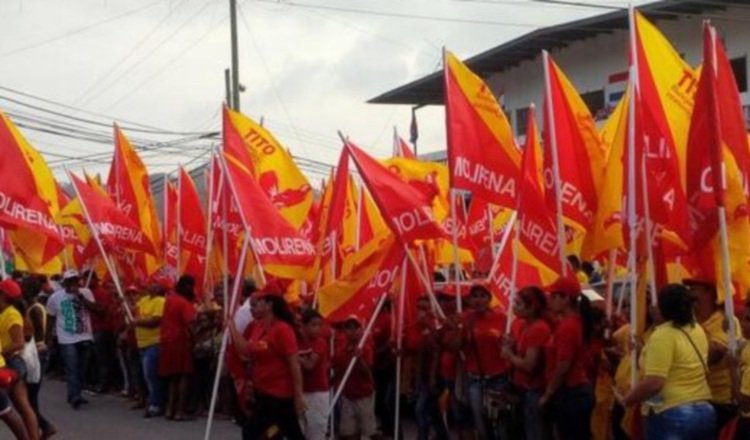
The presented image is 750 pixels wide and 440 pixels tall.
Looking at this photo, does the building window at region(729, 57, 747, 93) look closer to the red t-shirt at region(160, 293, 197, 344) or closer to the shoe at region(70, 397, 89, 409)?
the red t-shirt at region(160, 293, 197, 344)

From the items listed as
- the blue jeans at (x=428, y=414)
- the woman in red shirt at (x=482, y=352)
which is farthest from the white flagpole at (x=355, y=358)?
the woman in red shirt at (x=482, y=352)

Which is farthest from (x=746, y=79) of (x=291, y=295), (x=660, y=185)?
(x=660, y=185)

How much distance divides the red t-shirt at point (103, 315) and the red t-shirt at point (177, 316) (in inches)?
105

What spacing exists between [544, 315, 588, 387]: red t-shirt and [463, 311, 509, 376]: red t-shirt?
1230mm

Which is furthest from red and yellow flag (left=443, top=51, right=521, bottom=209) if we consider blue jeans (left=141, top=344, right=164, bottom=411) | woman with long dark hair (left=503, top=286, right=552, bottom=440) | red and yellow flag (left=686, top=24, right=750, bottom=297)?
blue jeans (left=141, top=344, right=164, bottom=411)

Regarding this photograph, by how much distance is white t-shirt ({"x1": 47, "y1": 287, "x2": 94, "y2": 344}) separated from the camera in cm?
1788

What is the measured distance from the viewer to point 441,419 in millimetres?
12664

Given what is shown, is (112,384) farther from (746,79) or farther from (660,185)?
(746,79)

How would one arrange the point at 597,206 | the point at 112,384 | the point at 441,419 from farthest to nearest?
1. the point at 112,384
2. the point at 441,419
3. the point at 597,206

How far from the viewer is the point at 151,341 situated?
17.1m

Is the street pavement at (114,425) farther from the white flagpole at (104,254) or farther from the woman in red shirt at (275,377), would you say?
the woman in red shirt at (275,377)

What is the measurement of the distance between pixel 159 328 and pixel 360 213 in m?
3.00

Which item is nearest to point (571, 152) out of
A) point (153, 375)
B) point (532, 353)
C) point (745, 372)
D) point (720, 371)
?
point (532, 353)

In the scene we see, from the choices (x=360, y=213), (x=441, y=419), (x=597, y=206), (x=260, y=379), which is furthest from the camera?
(x=360, y=213)
